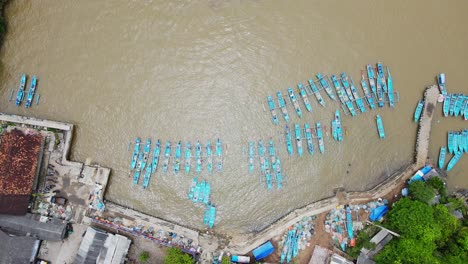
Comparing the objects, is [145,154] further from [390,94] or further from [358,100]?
[390,94]

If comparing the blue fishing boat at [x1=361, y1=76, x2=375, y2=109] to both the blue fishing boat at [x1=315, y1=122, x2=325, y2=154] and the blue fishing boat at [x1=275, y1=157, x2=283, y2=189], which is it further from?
the blue fishing boat at [x1=275, y1=157, x2=283, y2=189]

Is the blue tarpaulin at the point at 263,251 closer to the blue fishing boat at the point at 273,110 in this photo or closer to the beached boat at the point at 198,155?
the beached boat at the point at 198,155

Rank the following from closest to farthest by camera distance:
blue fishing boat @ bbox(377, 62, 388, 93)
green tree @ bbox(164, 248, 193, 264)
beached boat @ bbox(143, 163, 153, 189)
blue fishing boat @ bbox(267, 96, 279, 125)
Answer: green tree @ bbox(164, 248, 193, 264) → beached boat @ bbox(143, 163, 153, 189) → blue fishing boat @ bbox(267, 96, 279, 125) → blue fishing boat @ bbox(377, 62, 388, 93)

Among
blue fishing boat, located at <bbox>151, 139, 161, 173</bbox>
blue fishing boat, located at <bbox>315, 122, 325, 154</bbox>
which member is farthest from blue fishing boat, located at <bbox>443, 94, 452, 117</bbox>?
blue fishing boat, located at <bbox>151, 139, 161, 173</bbox>

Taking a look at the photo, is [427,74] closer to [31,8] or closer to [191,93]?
[191,93]

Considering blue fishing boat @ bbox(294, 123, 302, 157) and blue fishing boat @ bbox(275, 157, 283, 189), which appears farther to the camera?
blue fishing boat @ bbox(294, 123, 302, 157)
